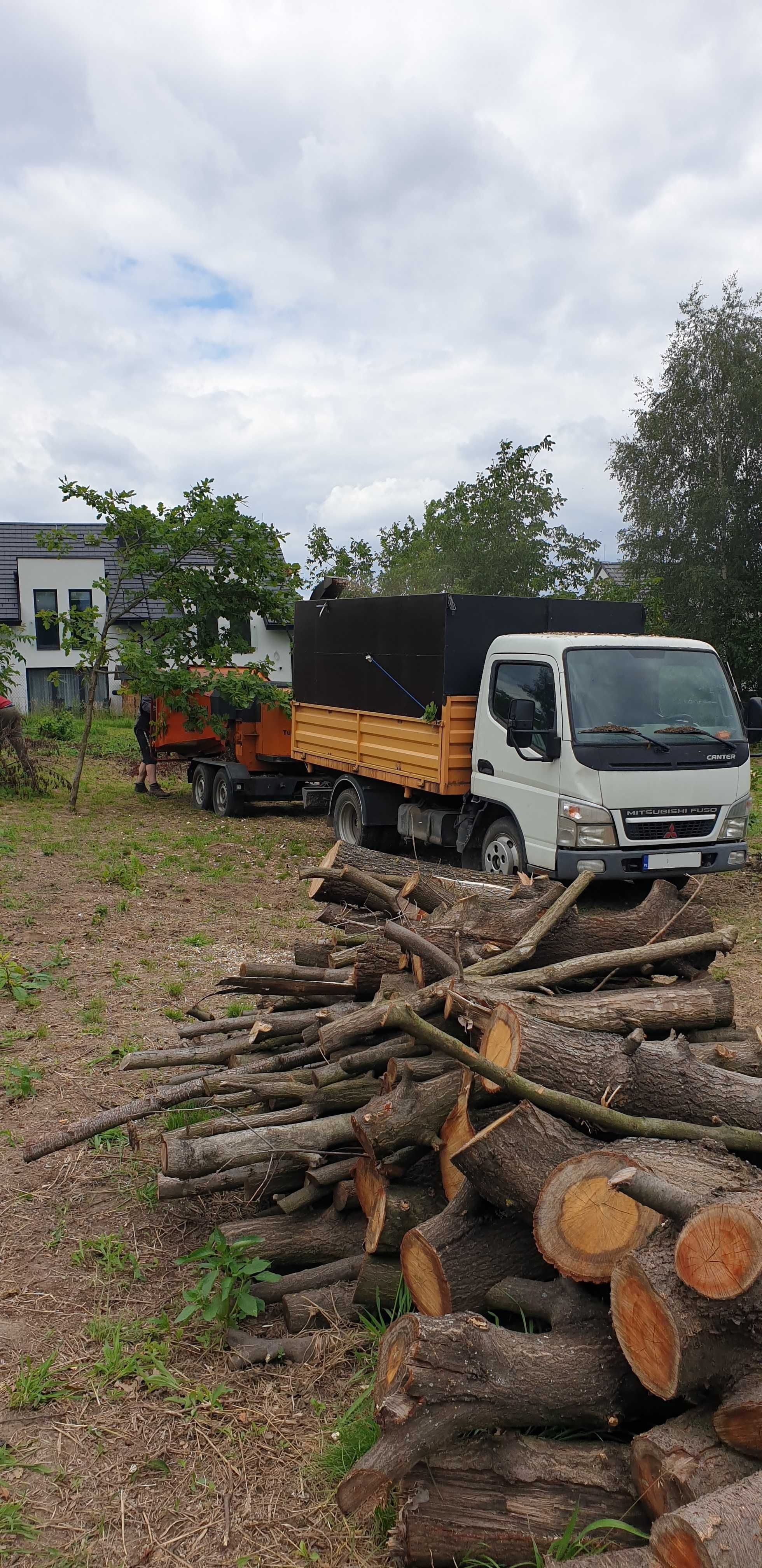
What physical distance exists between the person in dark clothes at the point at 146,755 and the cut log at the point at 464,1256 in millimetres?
14045

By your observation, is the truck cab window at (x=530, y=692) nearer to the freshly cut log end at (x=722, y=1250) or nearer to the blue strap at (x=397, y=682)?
the blue strap at (x=397, y=682)

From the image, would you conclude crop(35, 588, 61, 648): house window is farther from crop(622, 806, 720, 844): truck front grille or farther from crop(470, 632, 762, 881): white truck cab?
crop(622, 806, 720, 844): truck front grille

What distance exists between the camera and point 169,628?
1659cm

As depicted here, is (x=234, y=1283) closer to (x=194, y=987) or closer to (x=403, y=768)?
(x=194, y=987)

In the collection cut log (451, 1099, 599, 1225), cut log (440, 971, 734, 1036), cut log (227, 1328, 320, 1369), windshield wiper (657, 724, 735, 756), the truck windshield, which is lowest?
cut log (227, 1328, 320, 1369)

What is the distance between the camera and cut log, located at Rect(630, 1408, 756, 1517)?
2443mm

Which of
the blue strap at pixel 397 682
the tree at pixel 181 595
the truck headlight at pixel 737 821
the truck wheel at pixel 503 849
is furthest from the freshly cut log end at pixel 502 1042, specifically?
the tree at pixel 181 595

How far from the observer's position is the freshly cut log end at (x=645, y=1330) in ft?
8.38

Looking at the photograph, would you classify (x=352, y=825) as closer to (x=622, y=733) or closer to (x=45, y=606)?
(x=622, y=733)

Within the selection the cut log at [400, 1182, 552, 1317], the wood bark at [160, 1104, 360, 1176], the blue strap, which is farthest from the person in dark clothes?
the cut log at [400, 1182, 552, 1317]

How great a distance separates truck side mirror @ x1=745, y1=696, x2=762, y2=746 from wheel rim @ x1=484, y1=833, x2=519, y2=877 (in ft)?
7.11

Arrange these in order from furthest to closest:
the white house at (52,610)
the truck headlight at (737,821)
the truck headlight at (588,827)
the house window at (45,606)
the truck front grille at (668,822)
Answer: the house window at (45,606) → the white house at (52,610) → the truck headlight at (737,821) → the truck front grille at (668,822) → the truck headlight at (588,827)

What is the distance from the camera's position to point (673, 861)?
28.0 feet

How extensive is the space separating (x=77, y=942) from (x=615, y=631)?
605 centimetres
